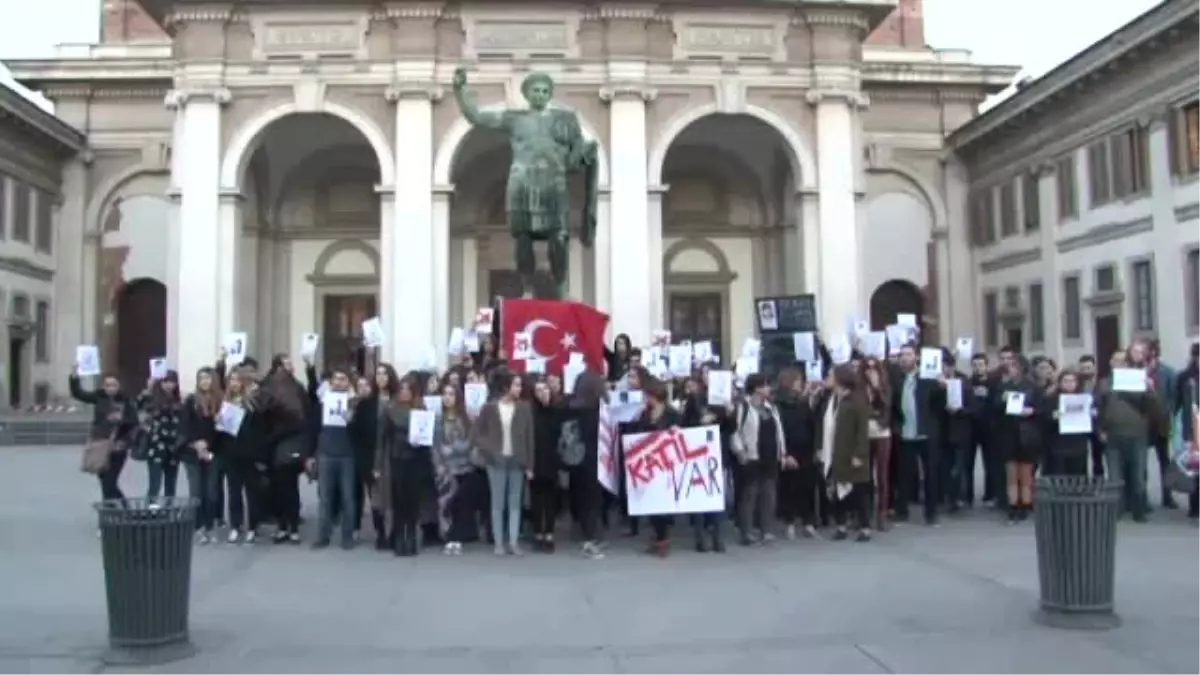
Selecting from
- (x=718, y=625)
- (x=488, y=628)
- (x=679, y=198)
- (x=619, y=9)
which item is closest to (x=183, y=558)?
(x=488, y=628)

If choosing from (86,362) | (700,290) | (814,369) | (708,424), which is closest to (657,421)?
(708,424)

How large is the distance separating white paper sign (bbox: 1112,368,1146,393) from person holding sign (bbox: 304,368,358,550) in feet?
28.9

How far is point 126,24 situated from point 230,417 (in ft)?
117

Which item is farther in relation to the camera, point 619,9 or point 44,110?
point 44,110

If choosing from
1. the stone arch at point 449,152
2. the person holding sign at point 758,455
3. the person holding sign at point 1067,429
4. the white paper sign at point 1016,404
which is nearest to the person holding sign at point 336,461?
the person holding sign at point 758,455

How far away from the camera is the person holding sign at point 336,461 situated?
1215cm

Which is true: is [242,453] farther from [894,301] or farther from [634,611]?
[894,301]

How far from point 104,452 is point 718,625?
25.1ft

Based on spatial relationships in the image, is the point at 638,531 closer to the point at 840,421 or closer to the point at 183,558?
the point at 840,421

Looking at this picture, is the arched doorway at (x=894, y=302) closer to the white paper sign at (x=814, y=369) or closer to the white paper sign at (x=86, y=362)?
the white paper sign at (x=814, y=369)

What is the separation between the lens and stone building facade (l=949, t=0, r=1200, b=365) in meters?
29.1

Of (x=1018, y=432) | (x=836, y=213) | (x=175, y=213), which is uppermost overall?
(x=175, y=213)

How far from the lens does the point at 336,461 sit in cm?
1230

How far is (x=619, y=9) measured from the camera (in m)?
32.0
